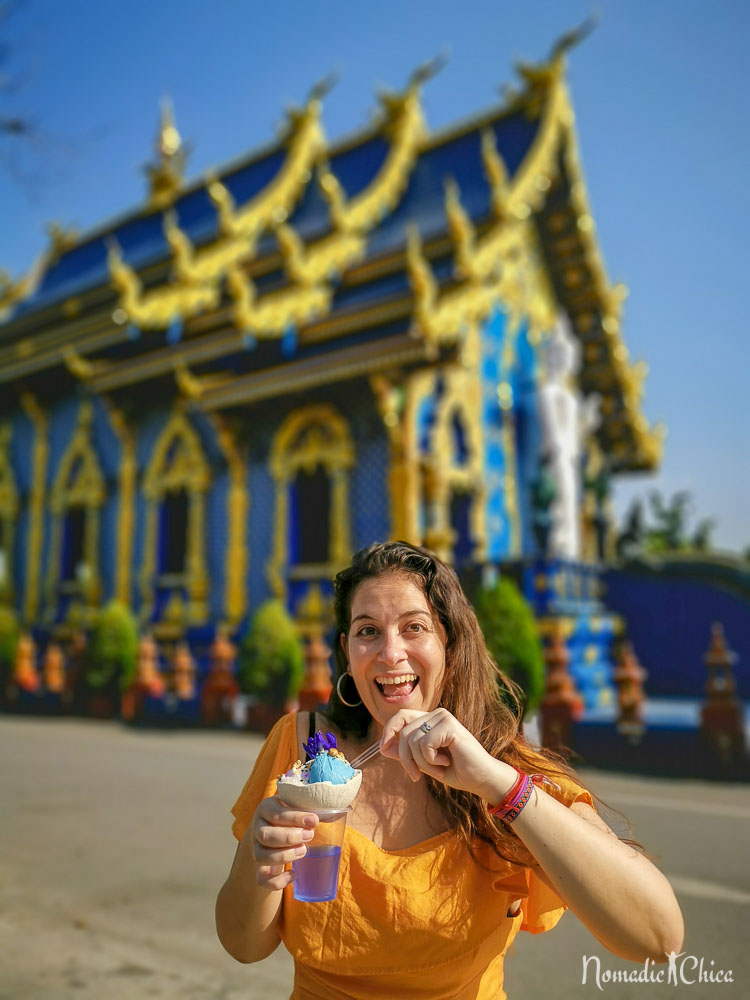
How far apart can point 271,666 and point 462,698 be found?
26.1 feet

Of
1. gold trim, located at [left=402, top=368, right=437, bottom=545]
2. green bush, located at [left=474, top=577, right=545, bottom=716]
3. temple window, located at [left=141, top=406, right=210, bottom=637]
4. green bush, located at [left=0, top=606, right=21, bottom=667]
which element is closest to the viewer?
green bush, located at [left=474, top=577, right=545, bottom=716]

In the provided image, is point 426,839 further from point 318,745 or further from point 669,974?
point 669,974

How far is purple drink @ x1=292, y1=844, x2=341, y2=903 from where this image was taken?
4.00 ft

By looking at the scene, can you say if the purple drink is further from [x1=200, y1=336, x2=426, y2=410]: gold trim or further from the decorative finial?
the decorative finial

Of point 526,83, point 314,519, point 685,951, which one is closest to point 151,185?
point 526,83

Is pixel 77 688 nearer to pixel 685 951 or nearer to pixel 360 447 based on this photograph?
pixel 360 447

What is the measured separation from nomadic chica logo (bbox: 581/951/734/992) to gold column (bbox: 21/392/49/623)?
13284 millimetres

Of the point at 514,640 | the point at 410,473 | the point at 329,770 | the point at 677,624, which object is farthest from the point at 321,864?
the point at 677,624

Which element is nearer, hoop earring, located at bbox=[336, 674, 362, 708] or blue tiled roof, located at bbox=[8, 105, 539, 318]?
hoop earring, located at bbox=[336, 674, 362, 708]

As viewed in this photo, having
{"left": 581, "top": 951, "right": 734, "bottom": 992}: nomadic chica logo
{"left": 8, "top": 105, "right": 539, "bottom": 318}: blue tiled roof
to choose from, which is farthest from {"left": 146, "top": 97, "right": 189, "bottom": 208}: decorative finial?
{"left": 581, "top": 951, "right": 734, "bottom": 992}: nomadic chica logo

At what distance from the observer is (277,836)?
3.85 feet

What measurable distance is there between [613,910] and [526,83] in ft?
47.2

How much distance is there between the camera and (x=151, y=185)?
68.1ft

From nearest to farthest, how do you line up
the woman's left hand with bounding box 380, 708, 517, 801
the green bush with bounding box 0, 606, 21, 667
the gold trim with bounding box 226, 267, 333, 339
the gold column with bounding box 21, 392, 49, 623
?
the woman's left hand with bounding box 380, 708, 517, 801 → the gold trim with bounding box 226, 267, 333, 339 → the green bush with bounding box 0, 606, 21, 667 → the gold column with bounding box 21, 392, 49, 623
